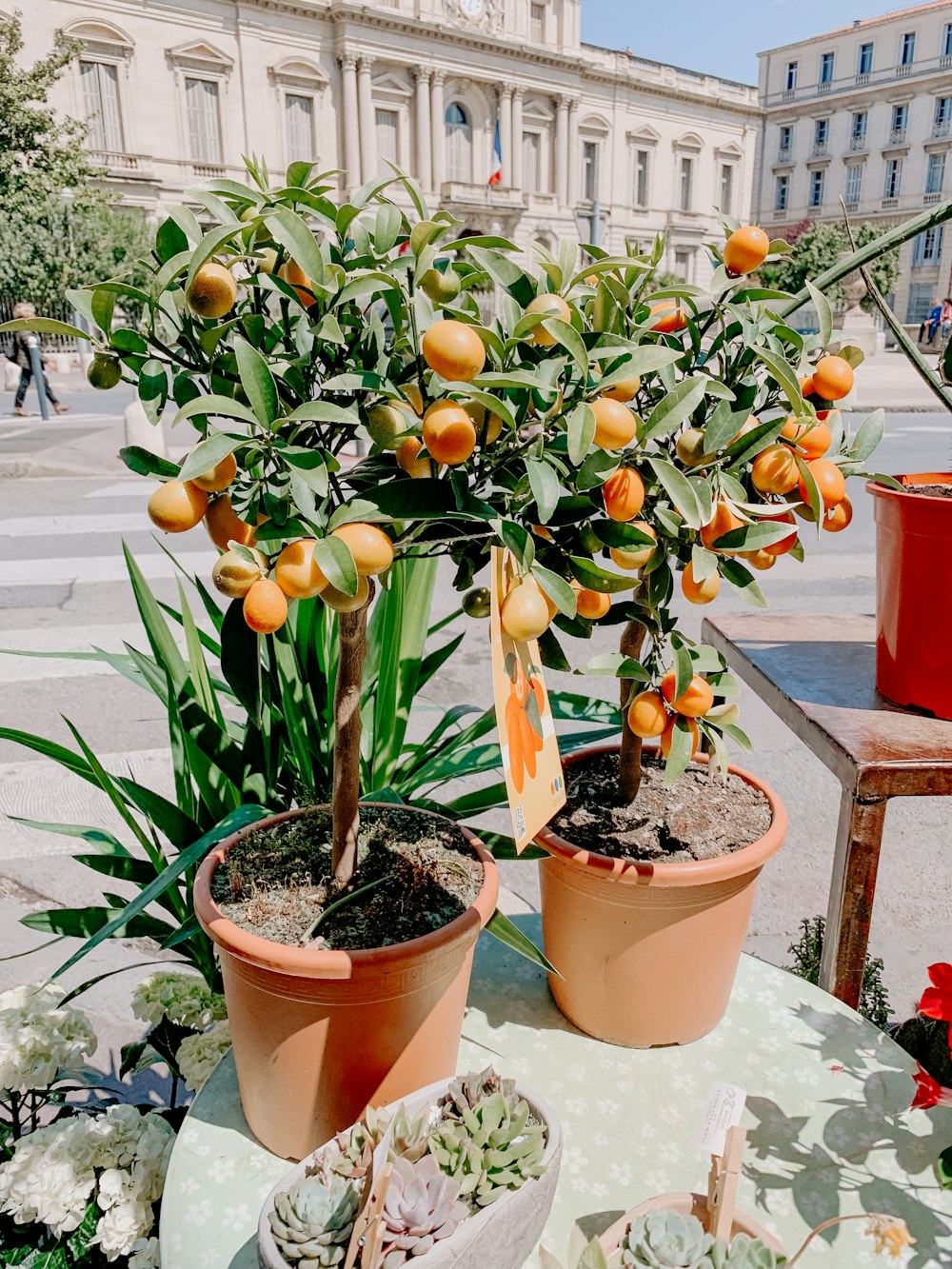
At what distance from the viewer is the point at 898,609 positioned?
1264mm

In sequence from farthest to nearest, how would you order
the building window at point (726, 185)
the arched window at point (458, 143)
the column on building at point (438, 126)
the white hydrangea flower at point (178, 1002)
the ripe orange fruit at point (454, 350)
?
the building window at point (726, 185), the arched window at point (458, 143), the column on building at point (438, 126), the white hydrangea flower at point (178, 1002), the ripe orange fruit at point (454, 350)

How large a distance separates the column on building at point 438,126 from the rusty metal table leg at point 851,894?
3285cm

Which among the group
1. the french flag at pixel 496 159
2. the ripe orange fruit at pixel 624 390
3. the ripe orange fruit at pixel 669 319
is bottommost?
the ripe orange fruit at pixel 624 390

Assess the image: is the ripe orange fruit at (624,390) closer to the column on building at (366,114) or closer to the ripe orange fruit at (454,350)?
the ripe orange fruit at (454,350)

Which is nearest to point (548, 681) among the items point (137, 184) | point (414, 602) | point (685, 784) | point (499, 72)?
point (414, 602)

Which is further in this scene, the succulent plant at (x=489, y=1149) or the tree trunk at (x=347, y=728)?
the tree trunk at (x=347, y=728)

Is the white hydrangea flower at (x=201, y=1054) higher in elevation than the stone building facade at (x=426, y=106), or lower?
lower

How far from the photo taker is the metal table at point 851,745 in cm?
110

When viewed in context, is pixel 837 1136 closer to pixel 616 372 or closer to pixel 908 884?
pixel 616 372

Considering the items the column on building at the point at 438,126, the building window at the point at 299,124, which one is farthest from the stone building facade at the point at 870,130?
the building window at the point at 299,124

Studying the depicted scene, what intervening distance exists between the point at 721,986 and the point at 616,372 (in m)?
0.80

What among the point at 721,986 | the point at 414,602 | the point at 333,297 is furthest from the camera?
the point at 414,602

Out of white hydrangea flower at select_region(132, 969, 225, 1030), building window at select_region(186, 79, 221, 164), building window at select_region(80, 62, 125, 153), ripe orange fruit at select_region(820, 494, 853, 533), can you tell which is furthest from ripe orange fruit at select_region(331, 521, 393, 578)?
building window at select_region(186, 79, 221, 164)

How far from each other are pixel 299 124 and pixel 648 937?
3241 cm
